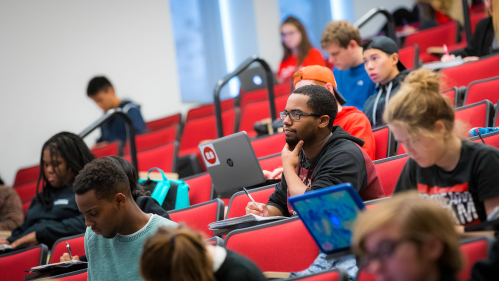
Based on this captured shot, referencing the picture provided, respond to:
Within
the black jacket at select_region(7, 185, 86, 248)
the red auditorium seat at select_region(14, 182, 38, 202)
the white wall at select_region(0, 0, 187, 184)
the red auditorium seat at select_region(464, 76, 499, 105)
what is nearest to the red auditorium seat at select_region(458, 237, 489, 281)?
the red auditorium seat at select_region(464, 76, 499, 105)

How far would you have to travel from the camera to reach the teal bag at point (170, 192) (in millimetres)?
3053

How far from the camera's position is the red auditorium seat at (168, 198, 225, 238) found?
103 inches

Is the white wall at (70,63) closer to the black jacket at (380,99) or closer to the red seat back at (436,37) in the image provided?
the red seat back at (436,37)

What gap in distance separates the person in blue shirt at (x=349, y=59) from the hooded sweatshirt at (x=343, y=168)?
1.46 metres

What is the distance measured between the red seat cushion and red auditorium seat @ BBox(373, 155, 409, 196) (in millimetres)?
1175

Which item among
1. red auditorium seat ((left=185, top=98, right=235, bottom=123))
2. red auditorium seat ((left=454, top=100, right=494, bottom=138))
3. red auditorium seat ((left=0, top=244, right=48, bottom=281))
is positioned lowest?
red auditorium seat ((left=0, top=244, right=48, bottom=281))

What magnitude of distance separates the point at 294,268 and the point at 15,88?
530cm

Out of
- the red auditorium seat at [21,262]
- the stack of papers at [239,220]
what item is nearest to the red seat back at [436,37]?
the stack of papers at [239,220]

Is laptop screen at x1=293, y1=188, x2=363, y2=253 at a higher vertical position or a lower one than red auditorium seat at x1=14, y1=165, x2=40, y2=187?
higher

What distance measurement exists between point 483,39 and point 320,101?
2941mm

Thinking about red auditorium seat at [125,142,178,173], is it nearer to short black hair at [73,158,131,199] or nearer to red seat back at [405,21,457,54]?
short black hair at [73,158,131,199]

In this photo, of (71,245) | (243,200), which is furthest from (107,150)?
(243,200)

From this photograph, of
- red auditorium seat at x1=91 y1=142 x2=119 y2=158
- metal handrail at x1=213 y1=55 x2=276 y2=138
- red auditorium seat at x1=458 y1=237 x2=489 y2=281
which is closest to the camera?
red auditorium seat at x1=458 y1=237 x2=489 y2=281

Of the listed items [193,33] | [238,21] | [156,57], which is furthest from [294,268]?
[238,21]
